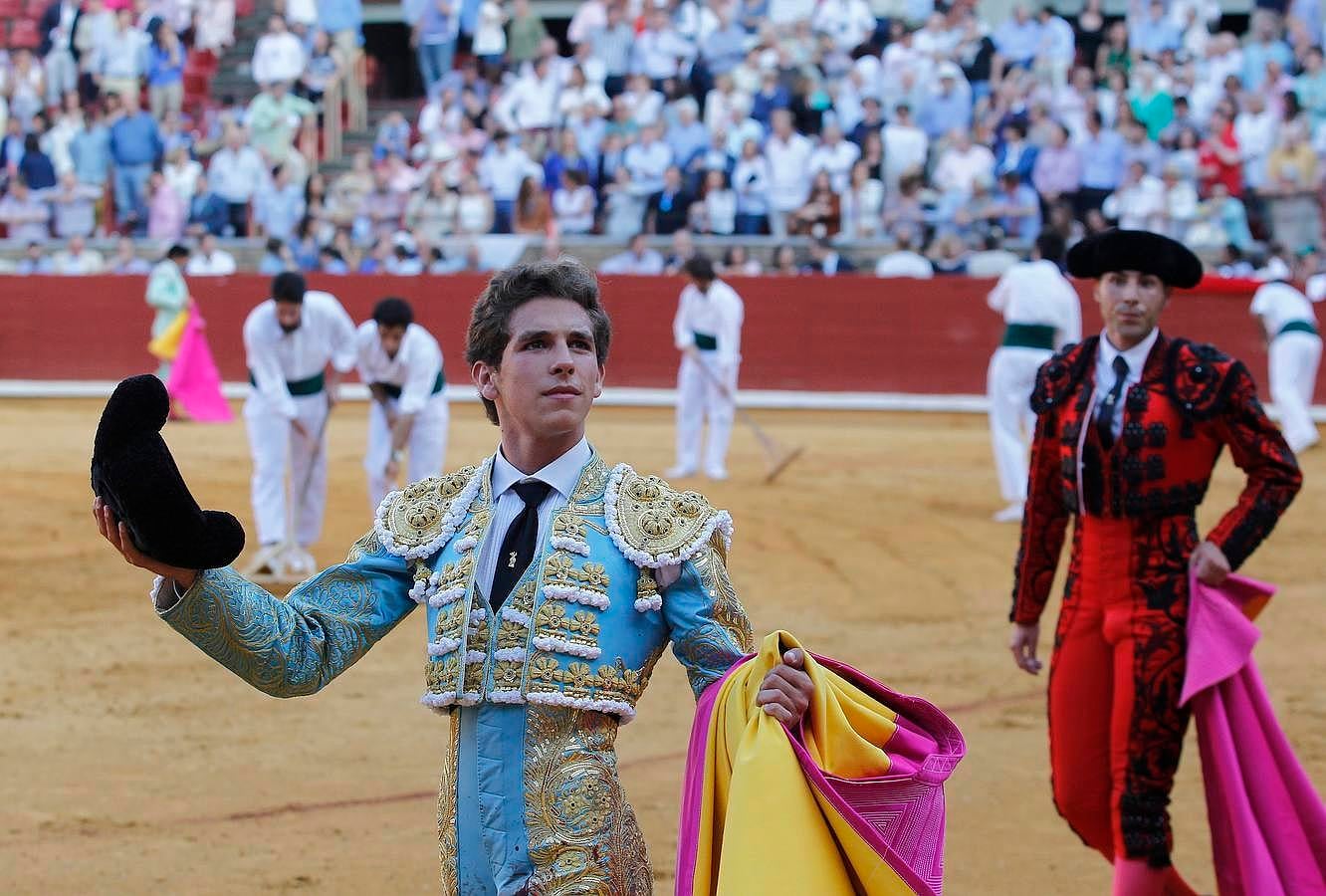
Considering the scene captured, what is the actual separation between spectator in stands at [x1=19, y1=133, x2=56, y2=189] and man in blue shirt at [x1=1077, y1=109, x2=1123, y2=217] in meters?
9.44

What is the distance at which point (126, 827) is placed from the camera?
15.5ft

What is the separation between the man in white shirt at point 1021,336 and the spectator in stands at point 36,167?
10.8 m

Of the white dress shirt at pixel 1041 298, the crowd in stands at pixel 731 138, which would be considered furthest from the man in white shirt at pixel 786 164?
the white dress shirt at pixel 1041 298

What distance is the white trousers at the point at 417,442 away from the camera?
8.25 m

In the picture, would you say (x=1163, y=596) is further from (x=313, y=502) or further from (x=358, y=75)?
(x=358, y=75)

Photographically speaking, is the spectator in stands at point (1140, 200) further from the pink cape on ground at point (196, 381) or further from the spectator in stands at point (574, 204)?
the pink cape on ground at point (196, 381)

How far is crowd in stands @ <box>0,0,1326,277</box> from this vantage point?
14102 mm

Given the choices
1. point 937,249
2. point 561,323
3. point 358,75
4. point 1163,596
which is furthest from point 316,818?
point 358,75

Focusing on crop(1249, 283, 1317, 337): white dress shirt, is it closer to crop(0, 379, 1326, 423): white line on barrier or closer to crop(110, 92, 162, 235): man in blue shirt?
crop(0, 379, 1326, 423): white line on barrier

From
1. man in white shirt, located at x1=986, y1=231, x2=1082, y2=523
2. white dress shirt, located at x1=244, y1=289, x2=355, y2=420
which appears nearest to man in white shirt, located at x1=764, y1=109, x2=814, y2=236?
man in white shirt, located at x1=986, y1=231, x2=1082, y2=523

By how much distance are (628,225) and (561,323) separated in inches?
528

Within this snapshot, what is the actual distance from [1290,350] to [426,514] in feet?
35.2

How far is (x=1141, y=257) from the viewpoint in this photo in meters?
3.83

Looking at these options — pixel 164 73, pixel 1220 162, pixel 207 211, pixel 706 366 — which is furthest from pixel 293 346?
pixel 164 73
